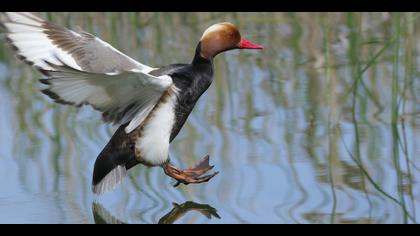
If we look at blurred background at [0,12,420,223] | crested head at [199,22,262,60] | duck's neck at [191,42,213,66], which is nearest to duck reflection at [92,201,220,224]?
blurred background at [0,12,420,223]

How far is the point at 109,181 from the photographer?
5.43 meters

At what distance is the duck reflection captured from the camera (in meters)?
5.04

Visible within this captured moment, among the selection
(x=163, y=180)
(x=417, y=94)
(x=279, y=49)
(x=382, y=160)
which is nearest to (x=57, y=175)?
(x=163, y=180)

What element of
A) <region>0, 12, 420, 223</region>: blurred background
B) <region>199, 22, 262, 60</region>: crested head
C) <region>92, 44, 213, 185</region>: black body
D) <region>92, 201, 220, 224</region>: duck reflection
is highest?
<region>199, 22, 262, 60</region>: crested head

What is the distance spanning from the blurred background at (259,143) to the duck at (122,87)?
0.15 m

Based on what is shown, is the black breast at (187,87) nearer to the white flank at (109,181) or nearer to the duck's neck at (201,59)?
the duck's neck at (201,59)

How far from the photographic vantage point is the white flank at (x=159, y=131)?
5.44 metres

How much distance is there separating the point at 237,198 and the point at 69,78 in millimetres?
1074

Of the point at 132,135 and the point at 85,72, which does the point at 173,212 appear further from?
the point at 85,72

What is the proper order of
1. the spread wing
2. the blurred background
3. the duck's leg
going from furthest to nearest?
the duck's leg
the blurred background
the spread wing

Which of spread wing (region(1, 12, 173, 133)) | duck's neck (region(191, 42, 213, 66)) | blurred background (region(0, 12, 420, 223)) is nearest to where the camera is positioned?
spread wing (region(1, 12, 173, 133))

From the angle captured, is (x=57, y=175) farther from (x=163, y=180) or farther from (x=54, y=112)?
(x=54, y=112)

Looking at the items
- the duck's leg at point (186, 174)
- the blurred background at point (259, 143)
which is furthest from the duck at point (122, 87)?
the blurred background at point (259, 143)

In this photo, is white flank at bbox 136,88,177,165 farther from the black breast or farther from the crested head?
the crested head
